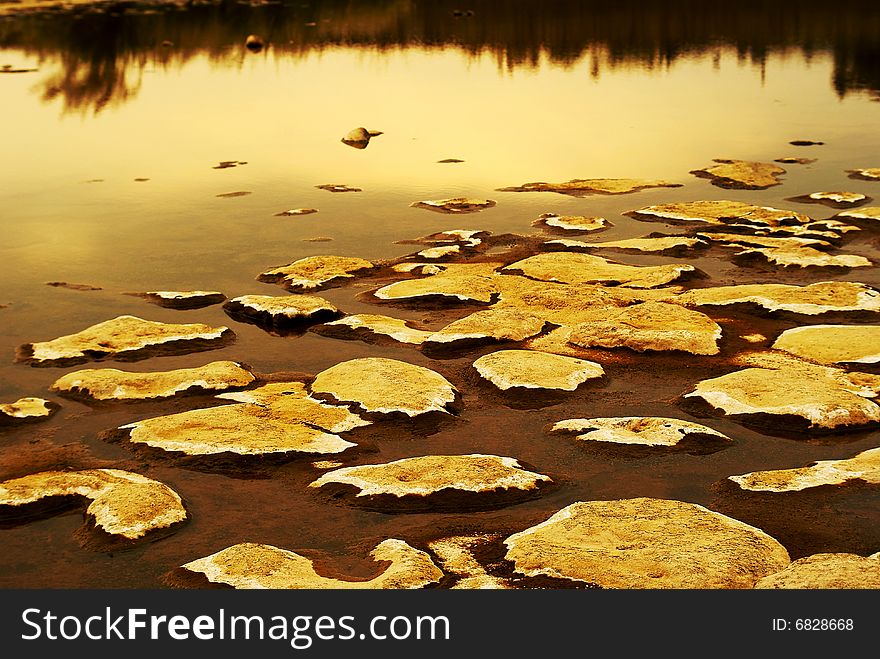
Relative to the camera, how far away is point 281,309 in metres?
9.87

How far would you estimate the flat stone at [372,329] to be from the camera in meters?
9.26

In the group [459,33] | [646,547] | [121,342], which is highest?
[459,33]

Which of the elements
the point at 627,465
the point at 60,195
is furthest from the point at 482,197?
the point at 627,465

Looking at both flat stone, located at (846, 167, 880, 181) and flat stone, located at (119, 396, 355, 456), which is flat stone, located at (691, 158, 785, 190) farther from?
flat stone, located at (119, 396, 355, 456)

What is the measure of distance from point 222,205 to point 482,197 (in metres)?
3.42

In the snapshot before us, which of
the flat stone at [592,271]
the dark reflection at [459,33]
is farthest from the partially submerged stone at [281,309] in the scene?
the dark reflection at [459,33]

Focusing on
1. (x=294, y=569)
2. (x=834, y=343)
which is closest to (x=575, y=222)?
(x=834, y=343)

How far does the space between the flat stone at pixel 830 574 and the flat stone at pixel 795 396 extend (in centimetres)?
178

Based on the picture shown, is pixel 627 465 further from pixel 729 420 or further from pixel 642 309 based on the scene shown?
pixel 642 309

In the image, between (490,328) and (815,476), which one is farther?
(490,328)

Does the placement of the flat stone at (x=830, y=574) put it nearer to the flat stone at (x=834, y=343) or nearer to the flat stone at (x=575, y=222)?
the flat stone at (x=834, y=343)

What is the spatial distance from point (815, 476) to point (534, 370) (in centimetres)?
227

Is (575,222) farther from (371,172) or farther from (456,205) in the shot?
(371,172)

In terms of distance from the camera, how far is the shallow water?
6574 mm
